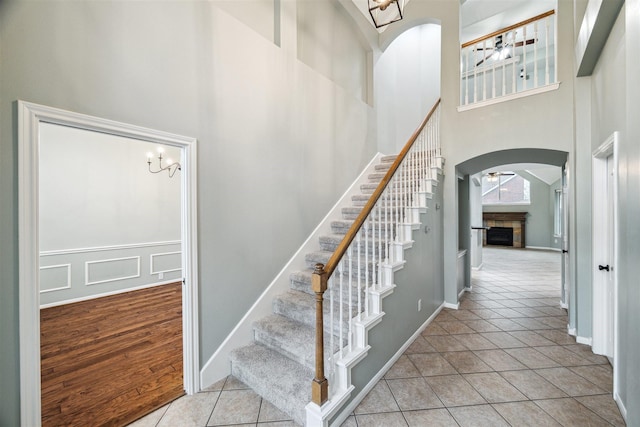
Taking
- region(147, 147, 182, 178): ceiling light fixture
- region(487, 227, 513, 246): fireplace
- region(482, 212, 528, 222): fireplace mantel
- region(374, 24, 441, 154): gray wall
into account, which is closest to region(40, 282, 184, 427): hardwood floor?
region(147, 147, 182, 178): ceiling light fixture

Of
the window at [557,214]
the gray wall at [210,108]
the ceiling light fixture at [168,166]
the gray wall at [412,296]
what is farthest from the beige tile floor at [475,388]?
the window at [557,214]

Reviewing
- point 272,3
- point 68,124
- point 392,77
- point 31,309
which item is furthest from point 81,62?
point 392,77

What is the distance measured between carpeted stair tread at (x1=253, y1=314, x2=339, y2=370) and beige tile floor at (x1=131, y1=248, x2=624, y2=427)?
0.39 metres

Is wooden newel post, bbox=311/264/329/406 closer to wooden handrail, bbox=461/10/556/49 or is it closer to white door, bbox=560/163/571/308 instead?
white door, bbox=560/163/571/308

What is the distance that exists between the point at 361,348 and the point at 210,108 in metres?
2.41

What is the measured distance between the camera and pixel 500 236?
11.7 meters

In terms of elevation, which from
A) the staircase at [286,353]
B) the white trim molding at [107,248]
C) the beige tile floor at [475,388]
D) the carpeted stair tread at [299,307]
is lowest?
the beige tile floor at [475,388]

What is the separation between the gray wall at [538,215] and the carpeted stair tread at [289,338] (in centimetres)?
1186

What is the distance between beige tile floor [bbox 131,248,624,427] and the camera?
196 cm

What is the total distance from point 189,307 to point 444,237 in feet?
11.3

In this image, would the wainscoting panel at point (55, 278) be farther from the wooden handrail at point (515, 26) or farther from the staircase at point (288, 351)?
the wooden handrail at point (515, 26)

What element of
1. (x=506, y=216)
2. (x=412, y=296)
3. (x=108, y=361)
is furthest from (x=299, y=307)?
(x=506, y=216)

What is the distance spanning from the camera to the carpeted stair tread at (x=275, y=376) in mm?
1953

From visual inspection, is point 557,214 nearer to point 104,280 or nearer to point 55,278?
point 104,280
